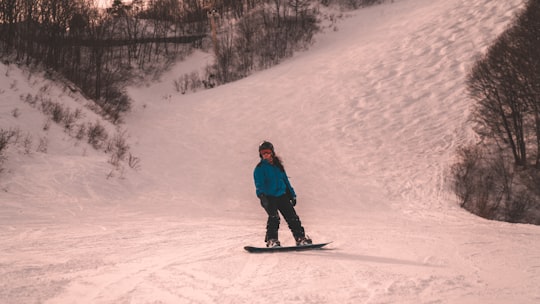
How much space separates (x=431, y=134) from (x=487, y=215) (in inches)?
267

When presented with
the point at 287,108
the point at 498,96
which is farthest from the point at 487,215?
the point at 287,108

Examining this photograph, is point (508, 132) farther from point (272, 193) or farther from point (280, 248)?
point (280, 248)

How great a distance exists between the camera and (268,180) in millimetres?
6242

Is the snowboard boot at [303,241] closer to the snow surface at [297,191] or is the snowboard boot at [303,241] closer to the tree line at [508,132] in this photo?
the snow surface at [297,191]

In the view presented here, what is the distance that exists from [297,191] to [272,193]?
768cm

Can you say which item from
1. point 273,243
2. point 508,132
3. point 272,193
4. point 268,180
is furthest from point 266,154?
point 508,132

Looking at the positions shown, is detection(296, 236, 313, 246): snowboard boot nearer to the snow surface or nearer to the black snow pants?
the black snow pants

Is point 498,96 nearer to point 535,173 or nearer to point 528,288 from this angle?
point 535,173

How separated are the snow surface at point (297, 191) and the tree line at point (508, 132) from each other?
0.96 metres

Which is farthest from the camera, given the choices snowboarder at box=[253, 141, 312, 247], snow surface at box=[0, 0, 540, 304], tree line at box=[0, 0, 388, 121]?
tree line at box=[0, 0, 388, 121]

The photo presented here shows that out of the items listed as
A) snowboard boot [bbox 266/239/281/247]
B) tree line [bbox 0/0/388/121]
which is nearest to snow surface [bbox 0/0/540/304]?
snowboard boot [bbox 266/239/281/247]

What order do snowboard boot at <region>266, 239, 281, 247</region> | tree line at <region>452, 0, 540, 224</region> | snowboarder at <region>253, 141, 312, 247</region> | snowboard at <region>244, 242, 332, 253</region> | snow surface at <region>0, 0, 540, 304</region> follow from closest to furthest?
1. snow surface at <region>0, 0, 540, 304</region>
2. snowboard at <region>244, 242, 332, 253</region>
3. snowboard boot at <region>266, 239, 281, 247</region>
4. snowboarder at <region>253, 141, 312, 247</region>
5. tree line at <region>452, 0, 540, 224</region>

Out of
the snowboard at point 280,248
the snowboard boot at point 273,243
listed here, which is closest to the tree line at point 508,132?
the snowboard at point 280,248

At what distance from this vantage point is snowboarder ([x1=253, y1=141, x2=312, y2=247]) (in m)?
6.18
